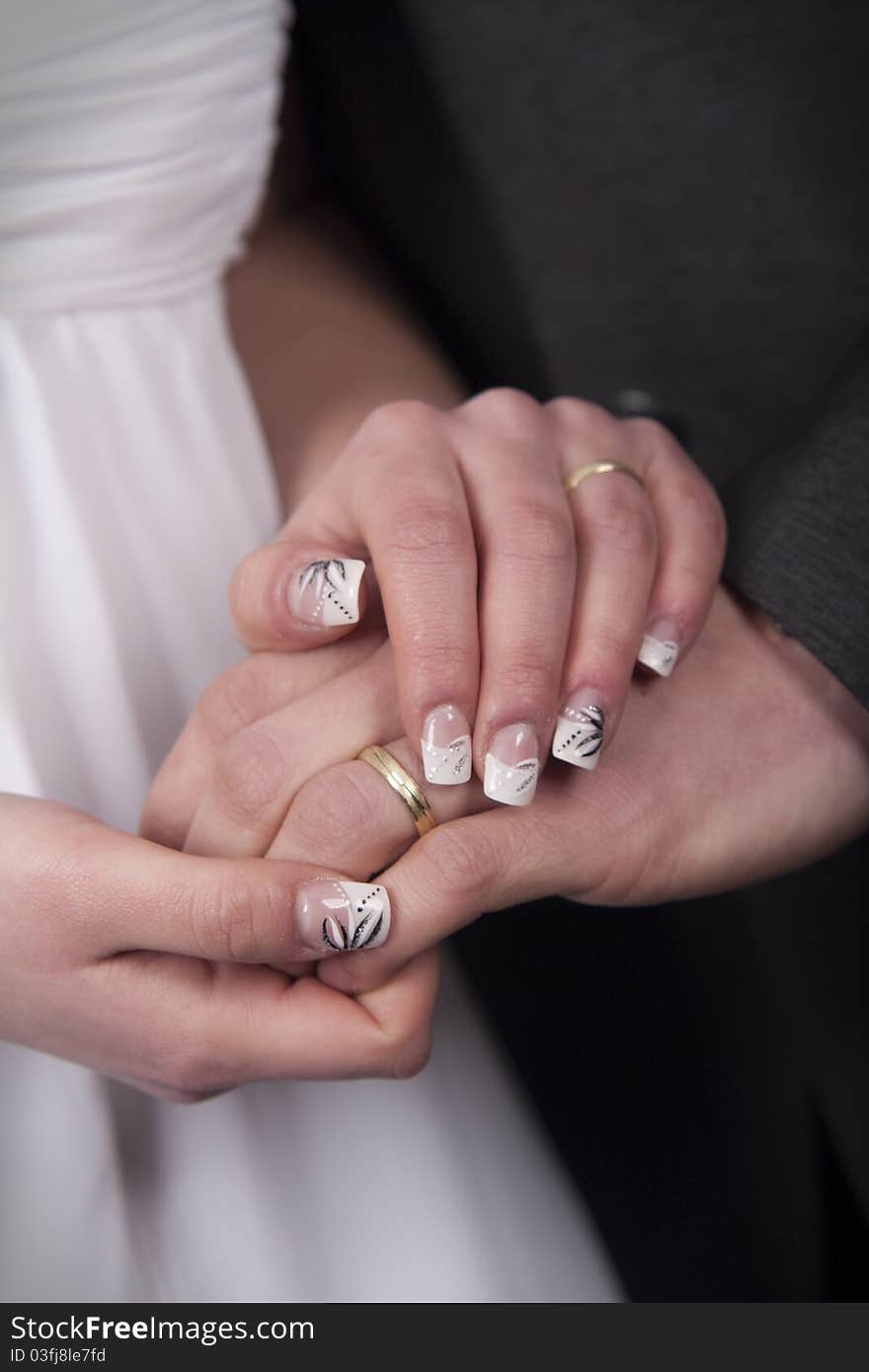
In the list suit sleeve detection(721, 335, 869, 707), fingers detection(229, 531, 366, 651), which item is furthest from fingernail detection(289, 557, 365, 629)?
suit sleeve detection(721, 335, 869, 707)

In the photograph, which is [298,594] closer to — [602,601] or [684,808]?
[602,601]

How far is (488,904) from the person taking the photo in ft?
2.46

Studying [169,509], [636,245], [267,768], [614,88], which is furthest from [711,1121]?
[614,88]

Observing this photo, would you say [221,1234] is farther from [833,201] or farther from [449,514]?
[833,201]

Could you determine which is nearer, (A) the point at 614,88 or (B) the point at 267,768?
(B) the point at 267,768

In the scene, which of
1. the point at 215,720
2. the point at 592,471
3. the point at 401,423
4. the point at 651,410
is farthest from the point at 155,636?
the point at 651,410

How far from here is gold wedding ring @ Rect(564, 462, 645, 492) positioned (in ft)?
2.74

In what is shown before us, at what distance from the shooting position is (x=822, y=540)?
83cm

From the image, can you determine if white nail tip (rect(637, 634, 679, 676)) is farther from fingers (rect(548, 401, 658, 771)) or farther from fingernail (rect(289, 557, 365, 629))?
fingernail (rect(289, 557, 365, 629))

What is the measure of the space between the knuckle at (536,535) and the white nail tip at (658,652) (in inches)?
3.4

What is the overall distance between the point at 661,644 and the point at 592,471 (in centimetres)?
14

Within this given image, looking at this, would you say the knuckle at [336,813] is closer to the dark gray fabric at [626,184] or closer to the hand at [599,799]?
the hand at [599,799]

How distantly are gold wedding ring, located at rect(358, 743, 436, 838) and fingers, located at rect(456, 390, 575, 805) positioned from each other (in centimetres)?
5

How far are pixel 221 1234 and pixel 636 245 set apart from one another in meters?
1.12
